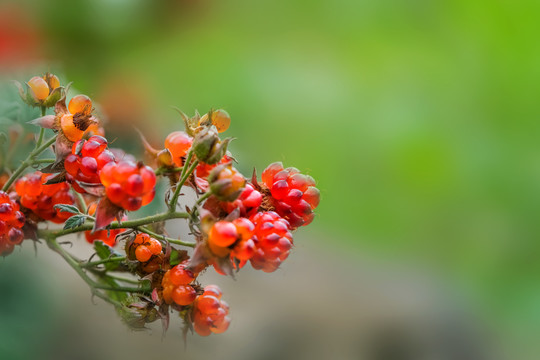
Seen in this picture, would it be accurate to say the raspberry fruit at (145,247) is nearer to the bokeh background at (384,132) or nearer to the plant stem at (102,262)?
the plant stem at (102,262)

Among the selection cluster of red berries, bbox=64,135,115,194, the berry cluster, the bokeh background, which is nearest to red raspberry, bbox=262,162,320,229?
the berry cluster

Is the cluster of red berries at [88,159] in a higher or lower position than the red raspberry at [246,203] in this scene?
lower

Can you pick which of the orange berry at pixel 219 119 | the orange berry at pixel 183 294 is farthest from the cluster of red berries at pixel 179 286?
the orange berry at pixel 219 119

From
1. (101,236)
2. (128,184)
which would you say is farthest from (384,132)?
(128,184)

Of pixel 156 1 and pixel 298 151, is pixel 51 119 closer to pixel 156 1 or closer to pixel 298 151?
pixel 156 1

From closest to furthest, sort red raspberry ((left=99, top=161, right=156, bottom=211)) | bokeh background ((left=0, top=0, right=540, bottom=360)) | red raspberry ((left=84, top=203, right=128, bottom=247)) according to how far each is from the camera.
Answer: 1. red raspberry ((left=99, top=161, right=156, bottom=211))
2. red raspberry ((left=84, top=203, right=128, bottom=247))
3. bokeh background ((left=0, top=0, right=540, bottom=360))

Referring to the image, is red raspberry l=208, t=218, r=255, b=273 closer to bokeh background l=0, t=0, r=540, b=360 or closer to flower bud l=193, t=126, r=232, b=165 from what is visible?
flower bud l=193, t=126, r=232, b=165

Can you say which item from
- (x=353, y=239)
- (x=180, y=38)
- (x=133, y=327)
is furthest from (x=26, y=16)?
(x=353, y=239)
